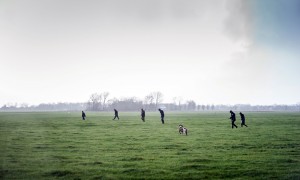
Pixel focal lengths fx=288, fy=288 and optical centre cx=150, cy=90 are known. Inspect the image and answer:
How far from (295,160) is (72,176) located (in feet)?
36.7

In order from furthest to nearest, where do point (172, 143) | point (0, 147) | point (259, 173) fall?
1. point (172, 143)
2. point (0, 147)
3. point (259, 173)

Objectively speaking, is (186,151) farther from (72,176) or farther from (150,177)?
(72,176)

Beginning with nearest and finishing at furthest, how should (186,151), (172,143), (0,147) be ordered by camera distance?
(186,151)
(0,147)
(172,143)

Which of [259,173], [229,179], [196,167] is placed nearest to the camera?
[229,179]

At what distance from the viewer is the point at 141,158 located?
15484 mm

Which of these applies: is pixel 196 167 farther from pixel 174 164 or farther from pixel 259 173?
pixel 259 173

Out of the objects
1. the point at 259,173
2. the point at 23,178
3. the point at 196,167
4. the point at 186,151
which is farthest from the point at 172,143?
the point at 23,178

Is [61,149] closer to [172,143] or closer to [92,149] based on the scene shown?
[92,149]

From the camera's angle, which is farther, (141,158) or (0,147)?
(0,147)

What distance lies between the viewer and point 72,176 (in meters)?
12.1

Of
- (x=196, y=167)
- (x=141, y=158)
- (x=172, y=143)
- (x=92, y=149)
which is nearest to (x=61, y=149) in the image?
(x=92, y=149)

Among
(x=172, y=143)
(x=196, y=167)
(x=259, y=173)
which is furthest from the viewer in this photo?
(x=172, y=143)

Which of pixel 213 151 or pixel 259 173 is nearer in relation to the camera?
pixel 259 173

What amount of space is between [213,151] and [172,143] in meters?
3.92
